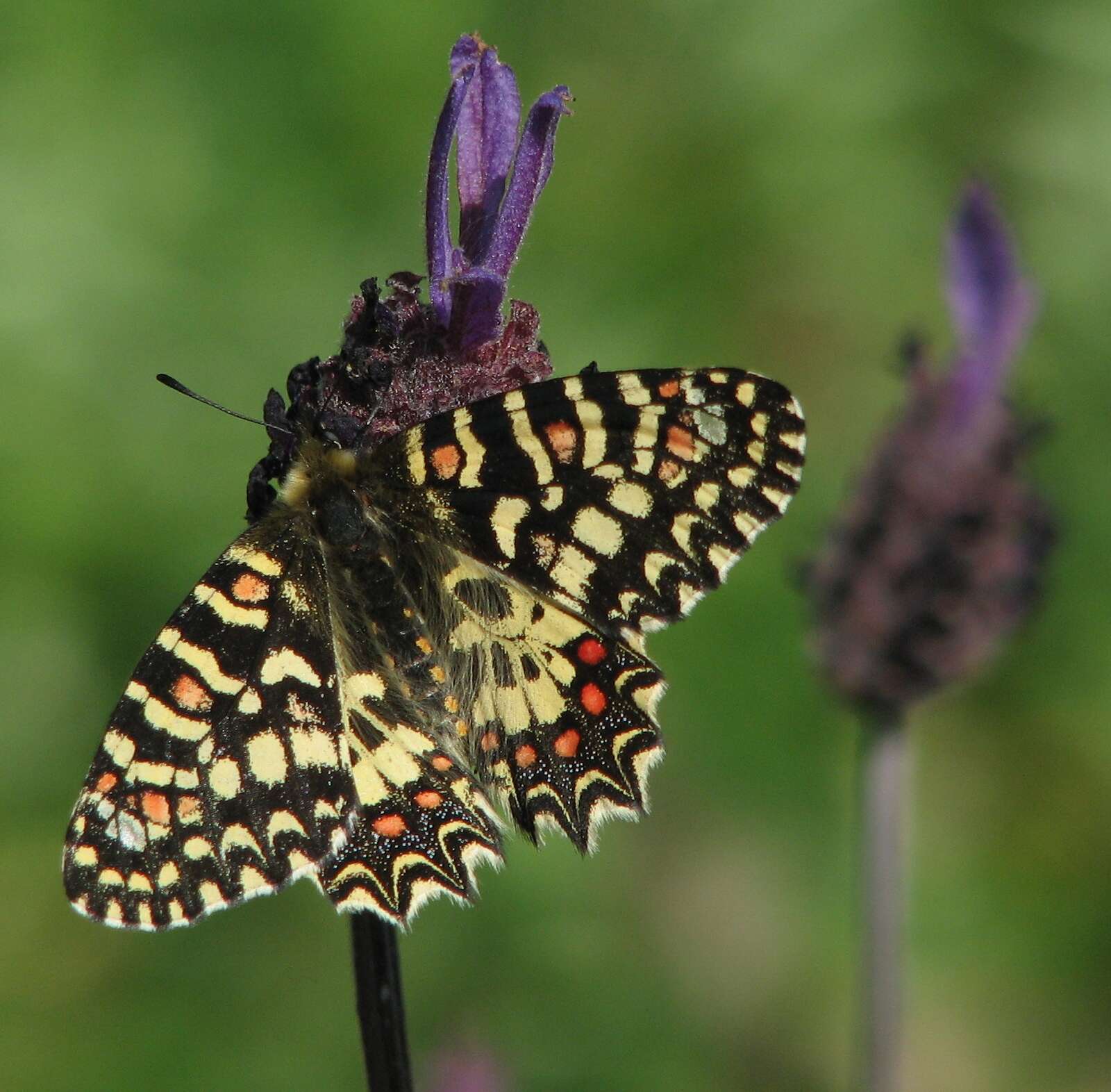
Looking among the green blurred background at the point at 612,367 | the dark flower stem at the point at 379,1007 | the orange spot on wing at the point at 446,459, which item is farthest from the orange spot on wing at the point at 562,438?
the green blurred background at the point at 612,367

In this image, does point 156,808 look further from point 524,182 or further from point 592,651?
point 524,182

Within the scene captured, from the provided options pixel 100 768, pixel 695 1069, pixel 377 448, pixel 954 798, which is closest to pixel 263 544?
pixel 377 448

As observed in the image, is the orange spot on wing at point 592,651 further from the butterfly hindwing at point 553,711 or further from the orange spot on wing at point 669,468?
the orange spot on wing at point 669,468

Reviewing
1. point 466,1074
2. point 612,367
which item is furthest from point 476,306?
point 612,367

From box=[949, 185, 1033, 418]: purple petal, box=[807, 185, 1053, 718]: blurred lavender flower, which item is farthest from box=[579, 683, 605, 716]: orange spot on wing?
box=[949, 185, 1033, 418]: purple petal

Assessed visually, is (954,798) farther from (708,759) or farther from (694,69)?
(694,69)

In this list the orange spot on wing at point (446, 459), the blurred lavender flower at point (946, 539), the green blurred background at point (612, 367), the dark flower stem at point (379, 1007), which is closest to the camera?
the dark flower stem at point (379, 1007)

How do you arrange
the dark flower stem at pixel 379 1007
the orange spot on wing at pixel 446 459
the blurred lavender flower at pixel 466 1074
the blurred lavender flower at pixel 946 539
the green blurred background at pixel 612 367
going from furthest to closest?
the green blurred background at pixel 612 367, the blurred lavender flower at pixel 946 539, the blurred lavender flower at pixel 466 1074, the orange spot on wing at pixel 446 459, the dark flower stem at pixel 379 1007
